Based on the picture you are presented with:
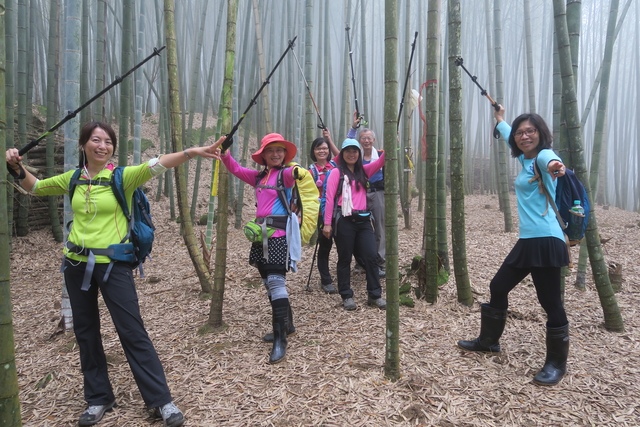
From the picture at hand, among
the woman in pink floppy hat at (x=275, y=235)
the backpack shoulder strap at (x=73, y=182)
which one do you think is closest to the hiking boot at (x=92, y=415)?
the woman in pink floppy hat at (x=275, y=235)

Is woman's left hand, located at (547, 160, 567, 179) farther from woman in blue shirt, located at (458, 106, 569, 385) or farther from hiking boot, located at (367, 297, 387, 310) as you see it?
hiking boot, located at (367, 297, 387, 310)

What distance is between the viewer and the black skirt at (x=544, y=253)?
6.77ft

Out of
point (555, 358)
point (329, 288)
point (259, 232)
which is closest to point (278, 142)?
point (259, 232)

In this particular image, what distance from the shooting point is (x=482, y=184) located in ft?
42.2

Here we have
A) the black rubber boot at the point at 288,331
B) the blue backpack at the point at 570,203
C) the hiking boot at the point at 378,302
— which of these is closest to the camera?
the blue backpack at the point at 570,203

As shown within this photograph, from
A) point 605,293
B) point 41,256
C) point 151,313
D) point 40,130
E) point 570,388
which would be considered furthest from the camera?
point 40,130

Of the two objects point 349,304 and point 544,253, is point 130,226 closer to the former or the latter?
point 349,304

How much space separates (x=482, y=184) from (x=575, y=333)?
432 inches

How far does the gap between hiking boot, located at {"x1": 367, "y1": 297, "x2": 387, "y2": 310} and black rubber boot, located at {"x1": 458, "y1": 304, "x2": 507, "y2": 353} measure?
2.59ft

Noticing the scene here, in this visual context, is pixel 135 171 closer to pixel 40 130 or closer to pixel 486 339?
pixel 486 339

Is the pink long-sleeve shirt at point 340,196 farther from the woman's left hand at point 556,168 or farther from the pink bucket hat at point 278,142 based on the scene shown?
the woman's left hand at point 556,168

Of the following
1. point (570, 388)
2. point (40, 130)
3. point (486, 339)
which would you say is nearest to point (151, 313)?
point (486, 339)

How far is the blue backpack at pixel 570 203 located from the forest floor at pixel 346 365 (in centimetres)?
83

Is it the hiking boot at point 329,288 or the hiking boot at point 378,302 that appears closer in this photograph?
the hiking boot at point 378,302
